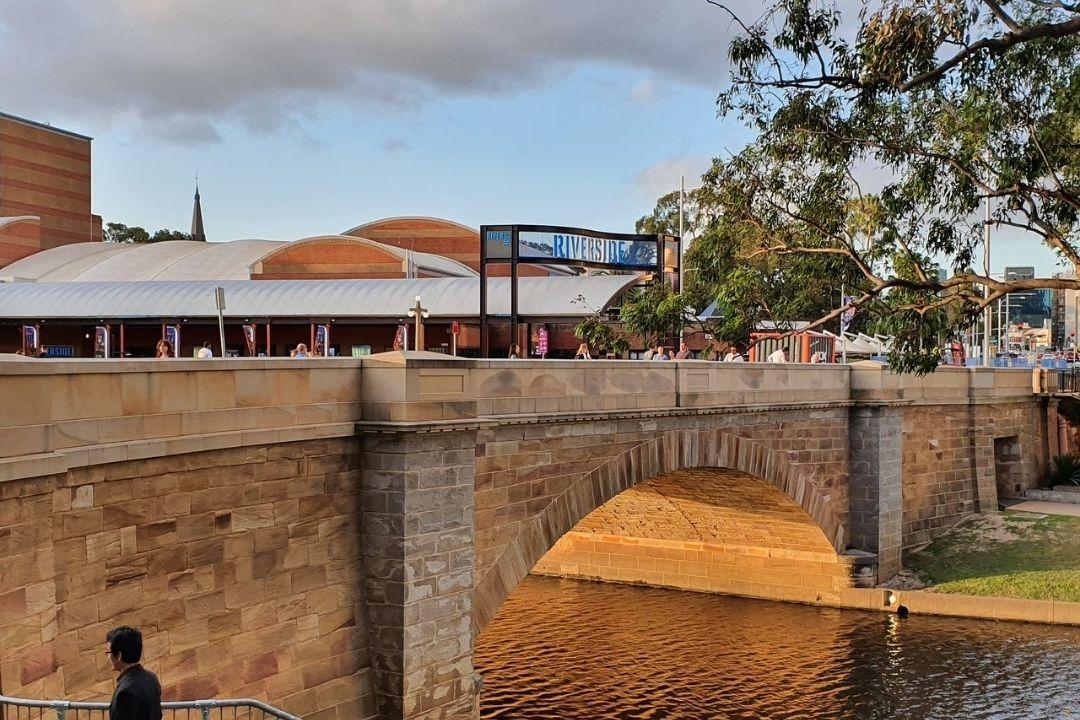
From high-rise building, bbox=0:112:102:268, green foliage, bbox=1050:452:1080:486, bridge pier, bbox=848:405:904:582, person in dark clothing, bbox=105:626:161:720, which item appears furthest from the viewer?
high-rise building, bbox=0:112:102:268

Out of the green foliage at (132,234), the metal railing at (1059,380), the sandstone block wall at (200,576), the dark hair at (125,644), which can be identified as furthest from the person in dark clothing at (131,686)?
the green foliage at (132,234)

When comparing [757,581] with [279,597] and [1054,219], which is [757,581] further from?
[279,597]

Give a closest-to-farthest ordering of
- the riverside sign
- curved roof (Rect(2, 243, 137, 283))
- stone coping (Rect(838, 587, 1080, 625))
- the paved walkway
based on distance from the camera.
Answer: stone coping (Rect(838, 587, 1080, 625)), the riverside sign, the paved walkway, curved roof (Rect(2, 243, 137, 283))

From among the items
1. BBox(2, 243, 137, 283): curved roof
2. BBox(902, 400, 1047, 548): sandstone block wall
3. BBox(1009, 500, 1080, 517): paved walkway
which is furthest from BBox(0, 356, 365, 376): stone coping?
BBox(2, 243, 137, 283): curved roof

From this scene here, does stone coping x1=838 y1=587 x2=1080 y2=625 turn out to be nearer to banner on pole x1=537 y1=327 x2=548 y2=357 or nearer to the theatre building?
banner on pole x1=537 y1=327 x2=548 y2=357

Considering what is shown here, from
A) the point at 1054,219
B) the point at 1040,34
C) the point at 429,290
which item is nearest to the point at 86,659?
the point at 1040,34

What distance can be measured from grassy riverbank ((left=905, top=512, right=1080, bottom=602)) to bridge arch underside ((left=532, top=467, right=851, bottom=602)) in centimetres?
296

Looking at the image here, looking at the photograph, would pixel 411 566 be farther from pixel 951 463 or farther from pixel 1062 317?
pixel 1062 317

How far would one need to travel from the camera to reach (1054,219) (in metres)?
19.9

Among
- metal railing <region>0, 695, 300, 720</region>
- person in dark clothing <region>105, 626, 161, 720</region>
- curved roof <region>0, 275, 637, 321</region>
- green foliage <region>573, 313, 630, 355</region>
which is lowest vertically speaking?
metal railing <region>0, 695, 300, 720</region>

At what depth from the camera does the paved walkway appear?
105 ft

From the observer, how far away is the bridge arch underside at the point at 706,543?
26438 mm

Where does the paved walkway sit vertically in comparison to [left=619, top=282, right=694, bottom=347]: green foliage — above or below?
below

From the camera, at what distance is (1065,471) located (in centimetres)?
3778
